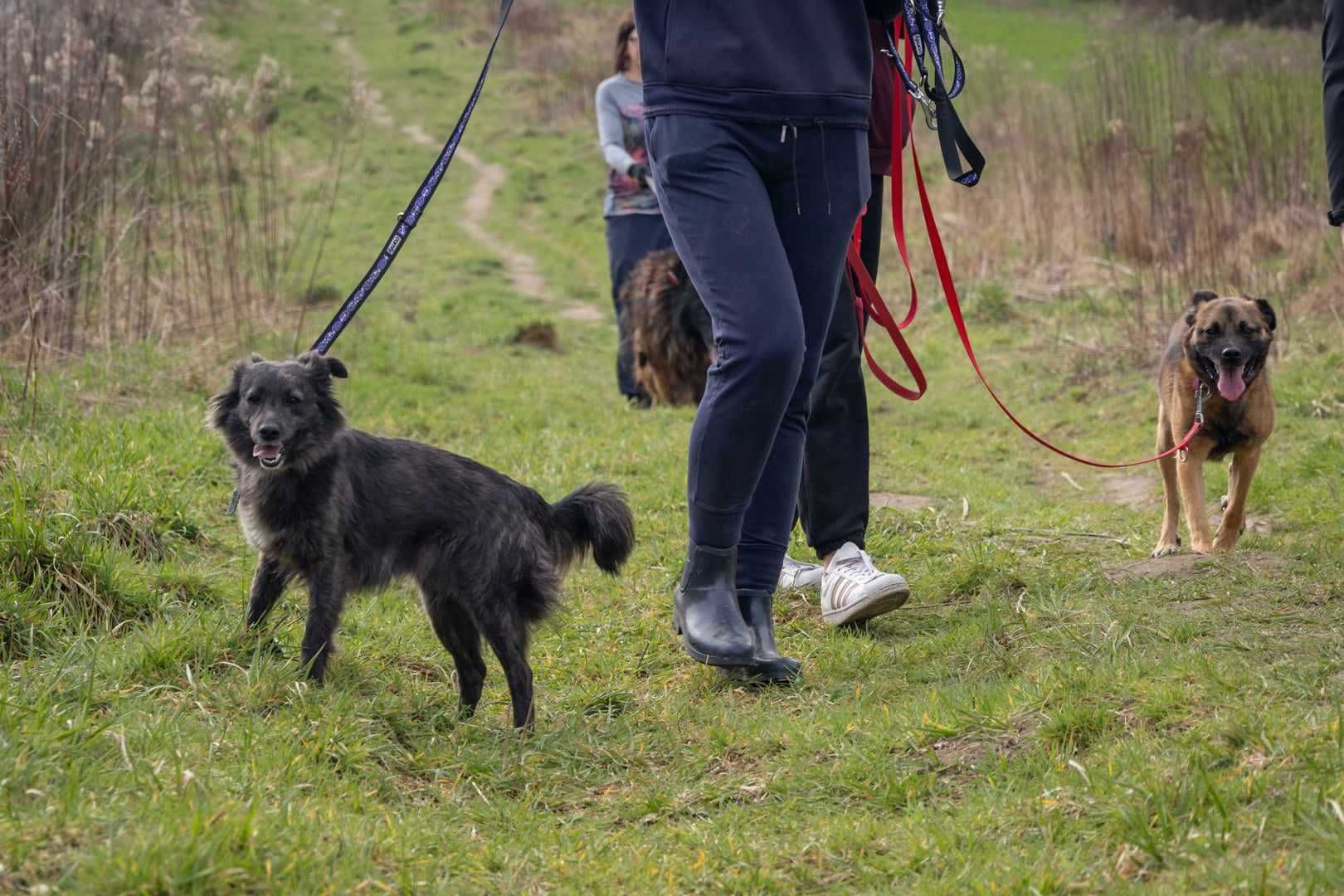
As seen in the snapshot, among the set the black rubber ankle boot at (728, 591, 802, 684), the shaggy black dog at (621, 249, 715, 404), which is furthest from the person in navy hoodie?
the shaggy black dog at (621, 249, 715, 404)

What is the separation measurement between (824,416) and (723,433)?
1.02 m

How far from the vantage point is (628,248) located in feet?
28.9

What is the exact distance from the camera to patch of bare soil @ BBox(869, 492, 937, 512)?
6071mm

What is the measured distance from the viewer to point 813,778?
3125 mm

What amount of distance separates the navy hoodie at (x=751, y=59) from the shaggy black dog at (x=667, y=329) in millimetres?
4986

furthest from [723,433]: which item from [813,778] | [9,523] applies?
[9,523]

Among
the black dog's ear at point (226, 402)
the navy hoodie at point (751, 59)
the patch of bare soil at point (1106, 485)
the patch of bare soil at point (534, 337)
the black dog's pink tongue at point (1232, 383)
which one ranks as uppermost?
the navy hoodie at point (751, 59)

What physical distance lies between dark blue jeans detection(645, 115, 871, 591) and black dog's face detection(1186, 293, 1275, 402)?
96.0 inches

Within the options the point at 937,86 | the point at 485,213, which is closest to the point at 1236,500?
the point at 937,86

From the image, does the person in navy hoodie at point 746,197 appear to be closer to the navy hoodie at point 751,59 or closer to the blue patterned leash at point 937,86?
the navy hoodie at point 751,59

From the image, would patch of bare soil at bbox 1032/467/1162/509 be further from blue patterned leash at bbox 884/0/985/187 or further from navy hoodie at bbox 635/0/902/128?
navy hoodie at bbox 635/0/902/128

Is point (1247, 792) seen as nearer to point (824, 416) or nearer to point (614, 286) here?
point (824, 416)

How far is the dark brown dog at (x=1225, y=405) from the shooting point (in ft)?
17.5

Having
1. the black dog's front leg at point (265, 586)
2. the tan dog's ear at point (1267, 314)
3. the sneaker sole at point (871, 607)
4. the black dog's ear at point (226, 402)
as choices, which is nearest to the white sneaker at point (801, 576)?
the sneaker sole at point (871, 607)
